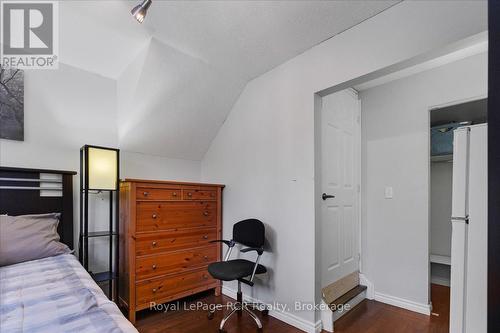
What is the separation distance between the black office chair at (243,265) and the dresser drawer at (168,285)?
1.43 feet

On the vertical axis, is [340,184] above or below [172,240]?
above

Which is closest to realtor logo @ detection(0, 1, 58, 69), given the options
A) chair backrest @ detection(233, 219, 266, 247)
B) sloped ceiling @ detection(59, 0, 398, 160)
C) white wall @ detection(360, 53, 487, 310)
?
sloped ceiling @ detection(59, 0, 398, 160)

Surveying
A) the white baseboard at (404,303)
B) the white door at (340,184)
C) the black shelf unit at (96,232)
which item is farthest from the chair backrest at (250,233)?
the white baseboard at (404,303)

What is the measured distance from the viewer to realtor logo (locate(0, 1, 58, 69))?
1.85 metres

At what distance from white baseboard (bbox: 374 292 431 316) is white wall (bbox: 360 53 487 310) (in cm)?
2

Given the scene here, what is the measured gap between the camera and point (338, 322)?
227 centimetres

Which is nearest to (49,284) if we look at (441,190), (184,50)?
(184,50)

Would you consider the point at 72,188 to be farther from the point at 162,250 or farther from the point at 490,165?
the point at 490,165

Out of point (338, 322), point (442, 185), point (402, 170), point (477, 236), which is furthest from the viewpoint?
point (442, 185)

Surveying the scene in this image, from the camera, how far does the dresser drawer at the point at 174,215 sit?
7.69 ft

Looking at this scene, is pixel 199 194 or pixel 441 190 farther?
pixel 441 190

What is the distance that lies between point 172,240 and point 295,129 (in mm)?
1626

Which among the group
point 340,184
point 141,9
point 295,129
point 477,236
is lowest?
point 477,236

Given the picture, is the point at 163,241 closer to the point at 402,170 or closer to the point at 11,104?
the point at 11,104
